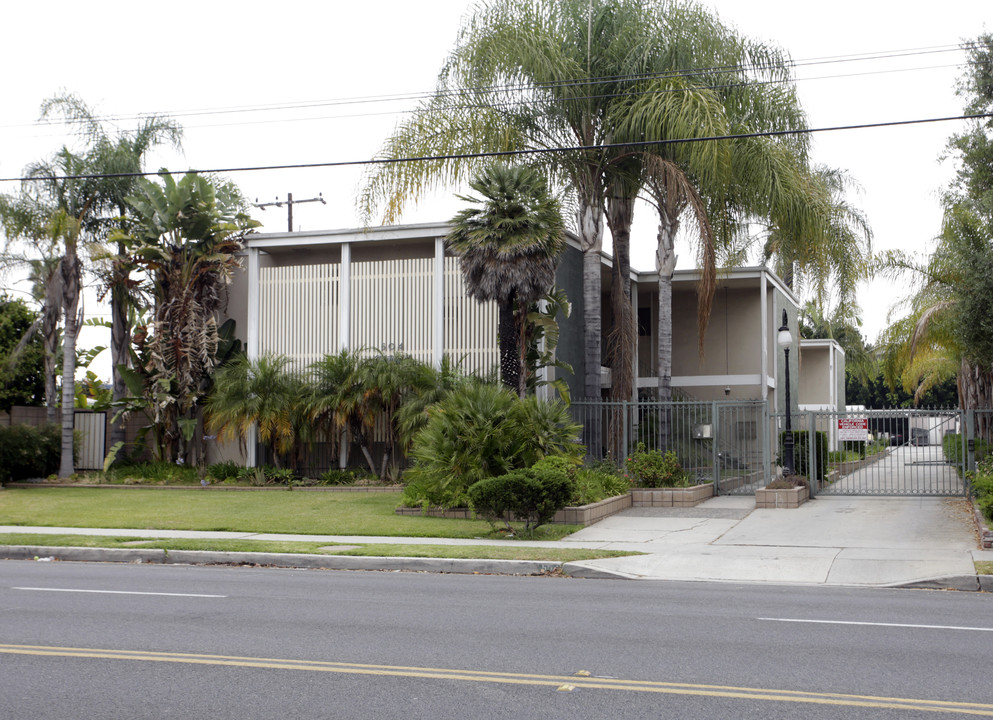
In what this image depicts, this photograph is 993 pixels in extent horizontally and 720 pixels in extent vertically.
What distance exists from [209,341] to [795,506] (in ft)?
49.6

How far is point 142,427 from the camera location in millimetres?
28062

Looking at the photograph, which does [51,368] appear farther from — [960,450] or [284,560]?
[960,450]

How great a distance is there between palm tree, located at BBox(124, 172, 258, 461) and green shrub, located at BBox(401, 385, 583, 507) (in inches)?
362

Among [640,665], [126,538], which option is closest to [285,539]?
[126,538]

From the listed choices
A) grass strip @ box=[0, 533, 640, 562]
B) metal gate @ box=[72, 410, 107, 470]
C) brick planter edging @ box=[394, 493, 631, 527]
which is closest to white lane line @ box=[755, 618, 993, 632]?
grass strip @ box=[0, 533, 640, 562]

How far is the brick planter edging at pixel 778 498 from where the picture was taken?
20719mm

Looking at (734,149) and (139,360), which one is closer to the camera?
(734,149)

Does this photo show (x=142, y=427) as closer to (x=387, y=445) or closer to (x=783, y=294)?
(x=387, y=445)

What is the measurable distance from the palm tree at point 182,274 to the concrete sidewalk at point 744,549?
335 inches

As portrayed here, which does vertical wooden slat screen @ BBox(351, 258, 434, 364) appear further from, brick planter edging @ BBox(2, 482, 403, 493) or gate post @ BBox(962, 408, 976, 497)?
gate post @ BBox(962, 408, 976, 497)

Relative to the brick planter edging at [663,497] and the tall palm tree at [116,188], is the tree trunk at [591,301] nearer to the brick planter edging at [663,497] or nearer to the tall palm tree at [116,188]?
the brick planter edging at [663,497]

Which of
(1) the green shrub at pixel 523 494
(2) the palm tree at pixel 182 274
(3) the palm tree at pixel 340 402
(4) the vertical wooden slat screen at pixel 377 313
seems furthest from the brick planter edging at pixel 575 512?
(2) the palm tree at pixel 182 274

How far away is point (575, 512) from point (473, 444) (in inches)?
88.9

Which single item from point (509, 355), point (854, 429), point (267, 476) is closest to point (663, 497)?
point (509, 355)
